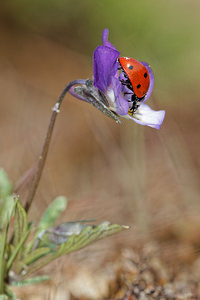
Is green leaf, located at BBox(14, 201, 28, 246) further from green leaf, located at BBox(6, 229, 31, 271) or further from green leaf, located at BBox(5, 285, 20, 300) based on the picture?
green leaf, located at BBox(5, 285, 20, 300)

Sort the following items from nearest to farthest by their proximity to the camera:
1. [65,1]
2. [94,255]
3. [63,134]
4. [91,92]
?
[91,92]
[94,255]
[63,134]
[65,1]

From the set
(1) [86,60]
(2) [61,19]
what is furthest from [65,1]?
(1) [86,60]

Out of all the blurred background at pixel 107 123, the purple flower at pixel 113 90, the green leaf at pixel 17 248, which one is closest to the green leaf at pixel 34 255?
the green leaf at pixel 17 248

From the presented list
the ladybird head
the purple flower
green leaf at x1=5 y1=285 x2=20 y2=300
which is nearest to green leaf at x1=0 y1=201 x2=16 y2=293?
green leaf at x1=5 y1=285 x2=20 y2=300

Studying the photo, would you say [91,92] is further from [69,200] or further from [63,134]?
[63,134]

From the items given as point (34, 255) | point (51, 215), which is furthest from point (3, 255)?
point (51, 215)

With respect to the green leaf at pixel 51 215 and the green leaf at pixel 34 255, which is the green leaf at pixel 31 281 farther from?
the green leaf at pixel 51 215
